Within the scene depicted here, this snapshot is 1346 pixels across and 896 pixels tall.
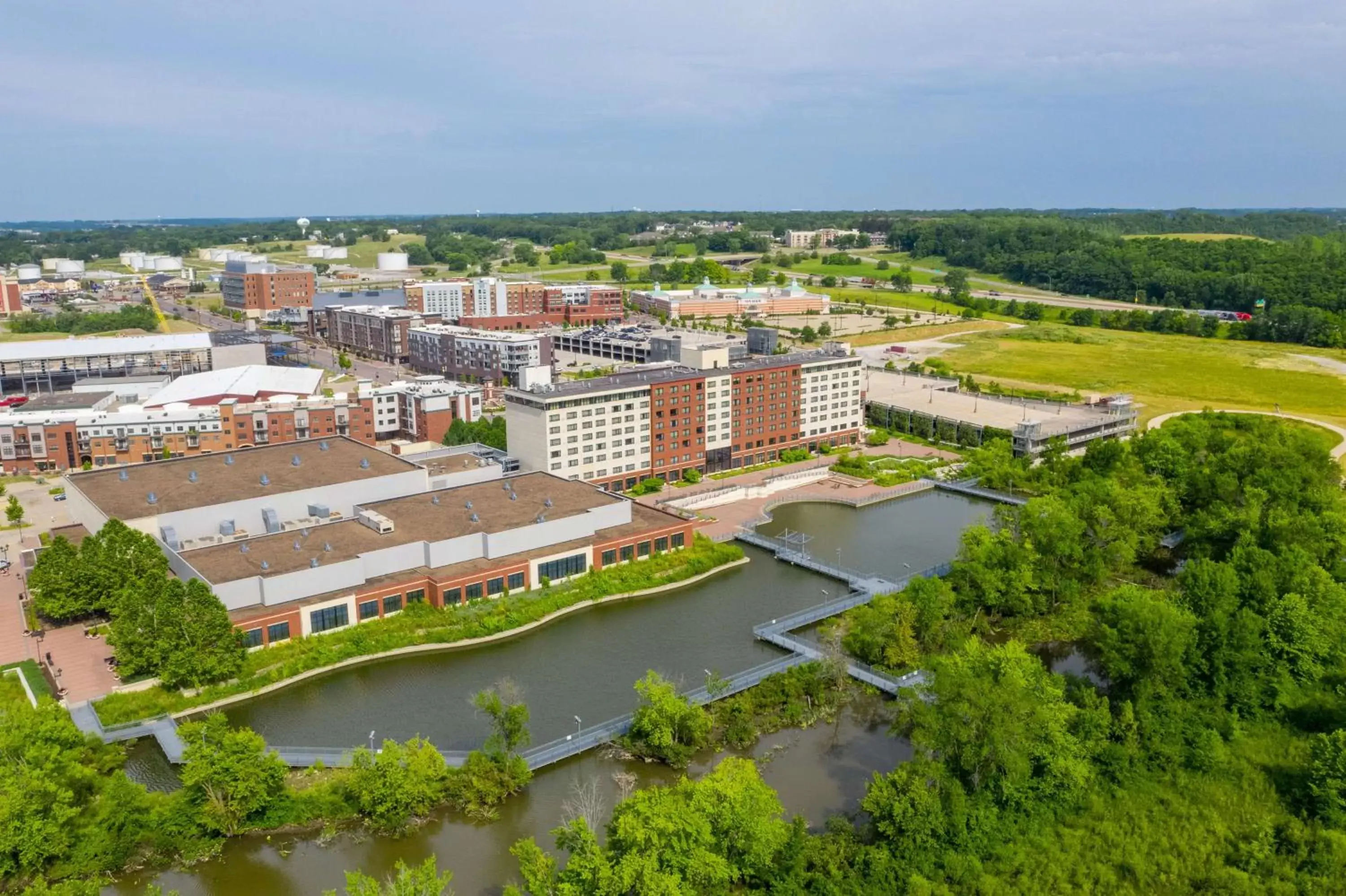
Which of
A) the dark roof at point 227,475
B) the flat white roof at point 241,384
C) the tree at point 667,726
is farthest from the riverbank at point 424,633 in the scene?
the flat white roof at point 241,384

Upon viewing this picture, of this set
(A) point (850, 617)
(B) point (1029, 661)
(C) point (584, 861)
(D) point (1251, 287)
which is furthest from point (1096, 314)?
(C) point (584, 861)

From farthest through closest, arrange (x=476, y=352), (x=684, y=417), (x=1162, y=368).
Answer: (x=1162, y=368) < (x=476, y=352) < (x=684, y=417)

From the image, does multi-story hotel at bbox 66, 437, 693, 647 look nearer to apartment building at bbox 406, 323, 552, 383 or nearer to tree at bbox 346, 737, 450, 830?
tree at bbox 346, 737, 450, 830

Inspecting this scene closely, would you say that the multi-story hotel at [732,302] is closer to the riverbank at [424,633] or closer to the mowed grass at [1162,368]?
the mowed grass at [1162,368]

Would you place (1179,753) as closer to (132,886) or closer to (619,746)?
(619,746)

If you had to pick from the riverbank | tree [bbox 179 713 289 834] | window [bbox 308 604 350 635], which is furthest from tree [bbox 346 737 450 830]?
window [bbox 308 604 350 635]

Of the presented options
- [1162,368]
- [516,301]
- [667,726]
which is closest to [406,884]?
[667,726]

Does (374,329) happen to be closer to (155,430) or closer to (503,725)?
(155,430)
